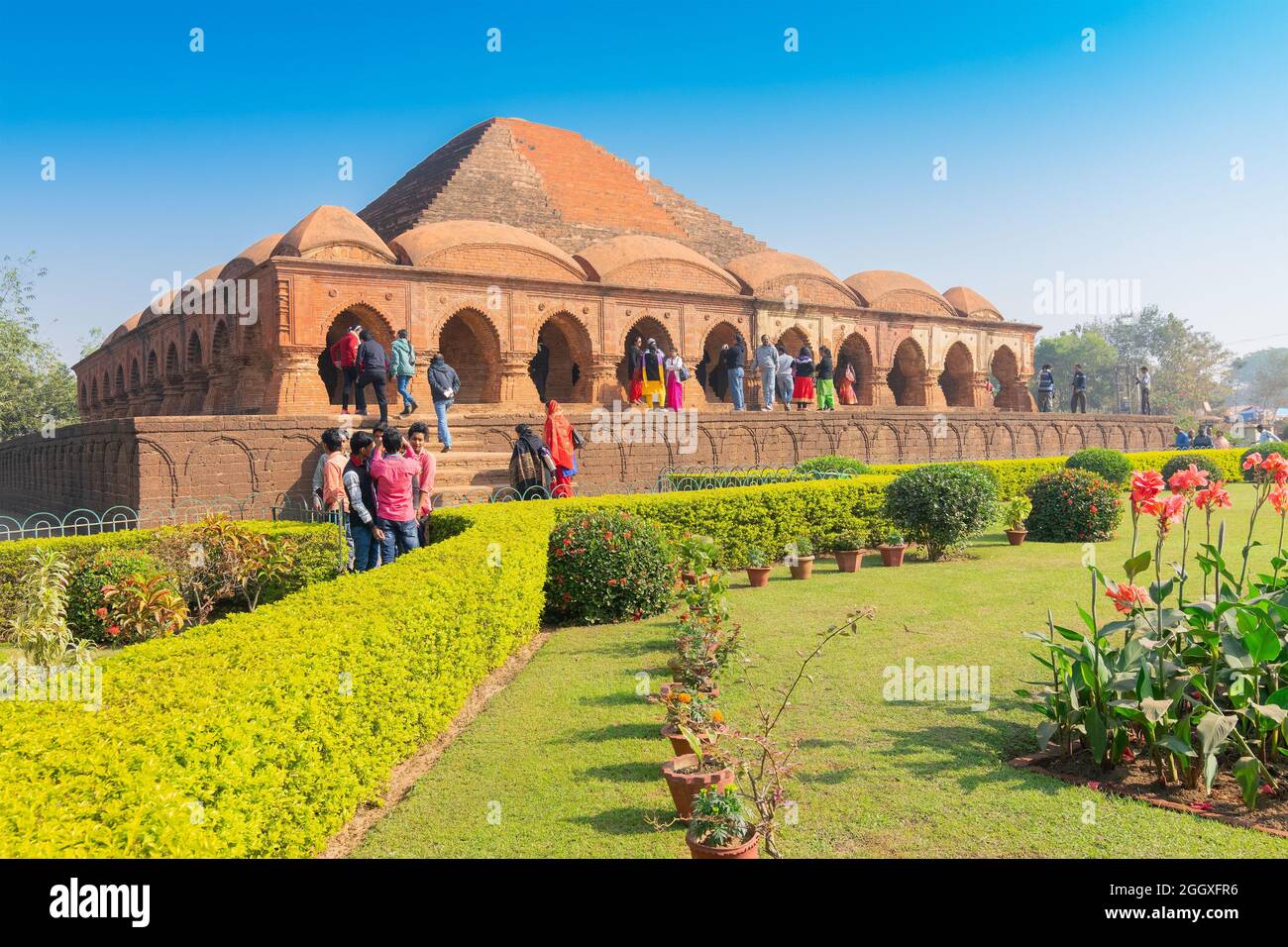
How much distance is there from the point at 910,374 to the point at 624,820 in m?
26.9

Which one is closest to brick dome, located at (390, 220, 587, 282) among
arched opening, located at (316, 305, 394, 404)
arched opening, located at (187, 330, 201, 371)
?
arched opening, located at (316, 305, 394, 404)

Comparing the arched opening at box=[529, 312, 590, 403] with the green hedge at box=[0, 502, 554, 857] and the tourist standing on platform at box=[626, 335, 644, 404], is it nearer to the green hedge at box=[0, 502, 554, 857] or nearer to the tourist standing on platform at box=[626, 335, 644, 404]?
the tourist standing on platform at box=[626, 335, 644, 404]

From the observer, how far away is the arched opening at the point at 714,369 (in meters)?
24.7

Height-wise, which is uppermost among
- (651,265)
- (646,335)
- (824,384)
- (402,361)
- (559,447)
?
(651,265)

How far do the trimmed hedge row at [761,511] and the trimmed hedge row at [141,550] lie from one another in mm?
2470

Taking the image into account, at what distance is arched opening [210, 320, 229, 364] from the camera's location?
19438 mm

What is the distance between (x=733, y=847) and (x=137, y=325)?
91.7 feet

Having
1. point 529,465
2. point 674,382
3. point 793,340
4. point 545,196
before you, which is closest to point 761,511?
point 529,465

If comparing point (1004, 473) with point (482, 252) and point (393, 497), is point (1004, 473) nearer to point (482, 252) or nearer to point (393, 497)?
point (393, 497)

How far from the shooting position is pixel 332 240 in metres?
17.5

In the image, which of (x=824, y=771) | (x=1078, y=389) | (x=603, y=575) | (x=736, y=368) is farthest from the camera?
(x=1078, y=389)

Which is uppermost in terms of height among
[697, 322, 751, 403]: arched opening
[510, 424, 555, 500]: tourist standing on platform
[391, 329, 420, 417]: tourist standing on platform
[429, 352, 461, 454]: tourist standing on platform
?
[697, 322, 751, 403]: arched opening

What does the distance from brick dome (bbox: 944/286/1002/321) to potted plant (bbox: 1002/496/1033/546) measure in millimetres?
19480

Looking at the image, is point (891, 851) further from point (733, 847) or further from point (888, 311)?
point (888, 311)
